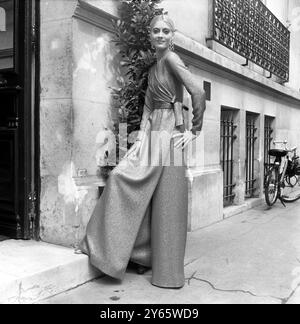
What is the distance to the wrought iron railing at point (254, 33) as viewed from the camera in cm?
789

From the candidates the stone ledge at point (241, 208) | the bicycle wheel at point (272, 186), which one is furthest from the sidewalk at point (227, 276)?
the bicycle wheel at point (272, 186)

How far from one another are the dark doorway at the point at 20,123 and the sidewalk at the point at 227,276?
112 centimetres

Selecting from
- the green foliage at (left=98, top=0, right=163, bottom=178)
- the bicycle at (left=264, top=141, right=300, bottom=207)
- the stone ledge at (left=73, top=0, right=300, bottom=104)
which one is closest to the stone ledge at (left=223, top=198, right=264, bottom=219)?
the bicycle at (left=264, top=141, right=300, bottom=207)

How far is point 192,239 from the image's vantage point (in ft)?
19.9

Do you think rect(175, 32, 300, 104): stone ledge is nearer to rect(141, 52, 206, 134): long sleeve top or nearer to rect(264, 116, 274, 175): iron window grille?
rect(264, 116, 274, 175): iron window grille

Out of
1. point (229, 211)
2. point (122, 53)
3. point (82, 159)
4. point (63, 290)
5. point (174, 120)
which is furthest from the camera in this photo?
point (229, 211)

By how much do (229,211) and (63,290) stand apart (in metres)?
4.62

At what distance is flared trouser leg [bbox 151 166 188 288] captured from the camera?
156 inches

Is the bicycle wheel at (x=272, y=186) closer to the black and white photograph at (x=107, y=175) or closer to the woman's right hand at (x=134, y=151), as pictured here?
the black and white photograph at (x=107, y=175)

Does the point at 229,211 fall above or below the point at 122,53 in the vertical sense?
below

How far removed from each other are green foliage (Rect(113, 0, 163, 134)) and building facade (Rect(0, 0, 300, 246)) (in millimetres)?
129
